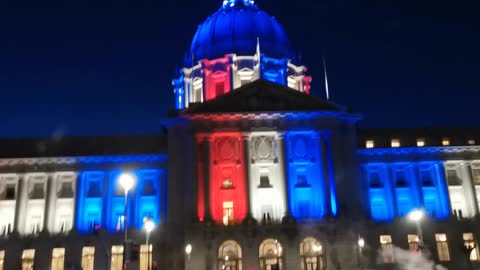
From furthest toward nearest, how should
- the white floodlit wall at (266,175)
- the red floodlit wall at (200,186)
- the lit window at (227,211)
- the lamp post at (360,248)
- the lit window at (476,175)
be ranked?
the lit window at (476,175)
the white floodlit wall at (266,175)
the lit window at (227,211)
the red floodlit wall at (200,186)
the lamp post at (360,248)

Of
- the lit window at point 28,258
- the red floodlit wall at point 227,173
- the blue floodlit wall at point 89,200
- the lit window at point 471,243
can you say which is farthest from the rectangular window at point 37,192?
the lit window at point 471,243

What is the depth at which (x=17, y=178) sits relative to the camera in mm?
61531

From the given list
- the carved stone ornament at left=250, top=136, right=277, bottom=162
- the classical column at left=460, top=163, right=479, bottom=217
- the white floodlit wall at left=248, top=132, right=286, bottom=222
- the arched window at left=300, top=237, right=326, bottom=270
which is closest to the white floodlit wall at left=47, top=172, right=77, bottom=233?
the white floodlit wall at left=248, top=132, right=286, bottom=222

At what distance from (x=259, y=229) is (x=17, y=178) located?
98.9ft

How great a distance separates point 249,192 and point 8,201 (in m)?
28.8

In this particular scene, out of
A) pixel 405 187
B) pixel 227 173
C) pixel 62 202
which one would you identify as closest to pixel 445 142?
pixel 405 187

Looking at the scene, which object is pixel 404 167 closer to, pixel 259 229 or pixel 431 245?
pixel 431 245

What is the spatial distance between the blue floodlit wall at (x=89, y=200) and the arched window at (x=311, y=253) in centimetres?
2353

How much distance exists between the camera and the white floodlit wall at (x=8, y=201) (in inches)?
2363

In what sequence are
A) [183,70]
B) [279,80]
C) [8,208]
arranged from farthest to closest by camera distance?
[183,70] < [279,80] < [8,208]

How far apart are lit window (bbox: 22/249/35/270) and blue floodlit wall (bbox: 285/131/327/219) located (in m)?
29.9

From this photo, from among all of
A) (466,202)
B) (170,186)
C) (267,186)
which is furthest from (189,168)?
(466,202)

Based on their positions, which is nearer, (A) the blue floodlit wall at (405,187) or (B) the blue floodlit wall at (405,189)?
(B) the blue floodlit wall at (405,189)

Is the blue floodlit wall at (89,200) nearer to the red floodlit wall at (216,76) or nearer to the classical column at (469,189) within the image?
the red floodlit wall at (216,76)
